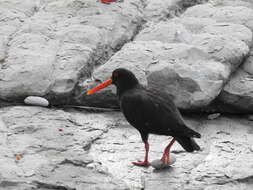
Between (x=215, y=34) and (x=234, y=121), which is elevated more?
(x=215, y=34)

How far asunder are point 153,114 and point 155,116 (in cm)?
3

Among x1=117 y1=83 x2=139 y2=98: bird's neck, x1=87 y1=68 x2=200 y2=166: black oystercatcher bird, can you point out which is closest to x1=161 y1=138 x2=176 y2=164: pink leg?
x1=87 y1=68 x2=200 y2=166: black oystercatcher bird

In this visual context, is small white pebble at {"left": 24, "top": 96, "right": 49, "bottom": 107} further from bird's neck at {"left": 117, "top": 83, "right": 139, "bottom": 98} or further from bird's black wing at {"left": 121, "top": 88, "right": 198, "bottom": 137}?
bird's black wing at {"left": 121, "top": 88, "right": 198, "bottom": 137}

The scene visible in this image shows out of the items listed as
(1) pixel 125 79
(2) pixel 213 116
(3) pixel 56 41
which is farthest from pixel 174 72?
(3) pixel 56 41

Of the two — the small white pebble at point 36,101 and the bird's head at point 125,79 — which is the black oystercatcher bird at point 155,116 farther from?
the small white pebble at point 36,101

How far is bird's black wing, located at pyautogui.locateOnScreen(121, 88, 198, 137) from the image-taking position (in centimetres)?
470

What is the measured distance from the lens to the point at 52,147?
5.21 metres

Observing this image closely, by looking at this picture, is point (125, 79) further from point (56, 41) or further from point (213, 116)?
point (56, 41)

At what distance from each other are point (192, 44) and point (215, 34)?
19.8 inches

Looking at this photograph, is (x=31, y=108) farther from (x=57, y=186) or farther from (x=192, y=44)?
(x=192, y=44)

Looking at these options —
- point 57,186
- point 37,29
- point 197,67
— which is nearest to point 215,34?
point 197,67

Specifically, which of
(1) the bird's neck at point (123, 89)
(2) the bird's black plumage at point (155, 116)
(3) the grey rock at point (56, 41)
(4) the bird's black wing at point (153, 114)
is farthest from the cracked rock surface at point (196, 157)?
(3) the grey rock at point (56, 41)

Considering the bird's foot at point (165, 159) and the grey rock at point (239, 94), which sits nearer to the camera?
the bird's foot at point (165, 159)

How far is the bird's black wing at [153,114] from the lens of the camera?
470 centimetres
